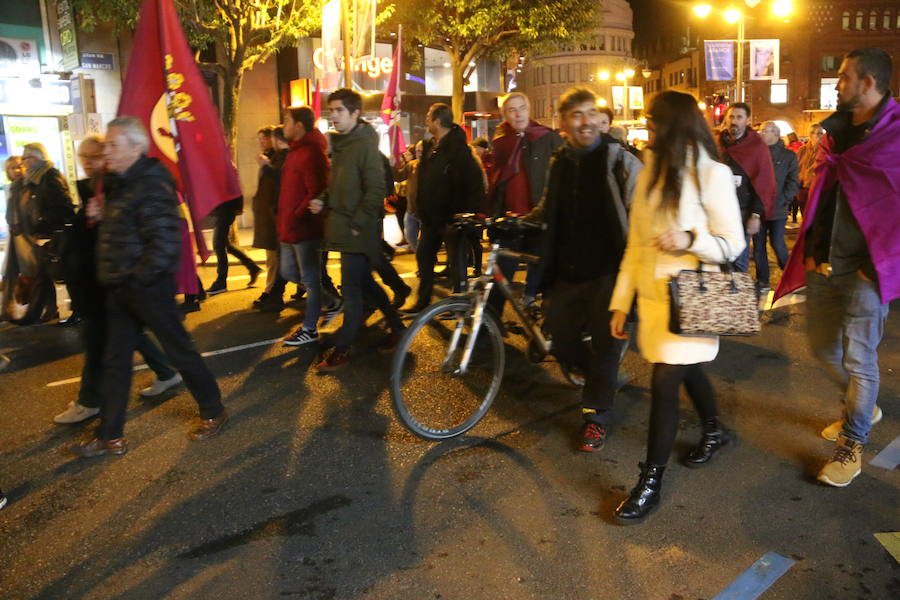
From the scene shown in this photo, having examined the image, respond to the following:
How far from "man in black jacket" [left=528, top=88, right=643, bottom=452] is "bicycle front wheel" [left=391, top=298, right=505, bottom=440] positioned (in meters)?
0.47

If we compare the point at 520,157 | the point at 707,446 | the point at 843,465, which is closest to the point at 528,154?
the point at 520,157

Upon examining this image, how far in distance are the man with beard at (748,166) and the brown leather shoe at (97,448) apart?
18.4 feet

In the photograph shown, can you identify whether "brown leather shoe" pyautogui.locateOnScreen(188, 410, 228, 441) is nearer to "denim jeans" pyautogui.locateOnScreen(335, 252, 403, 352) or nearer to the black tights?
"denim jeans" pyautogui.locateOnScreen(335, 252, 403, 352)

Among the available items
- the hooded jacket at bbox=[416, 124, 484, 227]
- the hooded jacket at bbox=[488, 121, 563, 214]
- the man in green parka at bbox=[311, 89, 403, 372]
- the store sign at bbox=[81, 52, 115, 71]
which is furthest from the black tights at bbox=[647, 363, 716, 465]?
the store sign at bbox=[81, 52, 115, 71]

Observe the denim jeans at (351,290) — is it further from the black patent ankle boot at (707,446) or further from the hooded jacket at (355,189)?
the black patent ankle boot at (707,446)

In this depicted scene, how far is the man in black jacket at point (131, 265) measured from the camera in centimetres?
425

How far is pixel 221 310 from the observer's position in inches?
338

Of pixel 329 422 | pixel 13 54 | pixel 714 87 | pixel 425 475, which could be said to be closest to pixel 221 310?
pixel 329 422

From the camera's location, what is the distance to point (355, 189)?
594 cm

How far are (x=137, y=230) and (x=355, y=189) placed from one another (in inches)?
78.2

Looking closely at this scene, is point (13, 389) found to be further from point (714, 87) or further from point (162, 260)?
point (714, 87)

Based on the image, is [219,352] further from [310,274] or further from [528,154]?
[528,154]

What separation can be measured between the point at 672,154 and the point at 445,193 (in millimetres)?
3997

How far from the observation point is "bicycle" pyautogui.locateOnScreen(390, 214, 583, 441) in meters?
4.41
